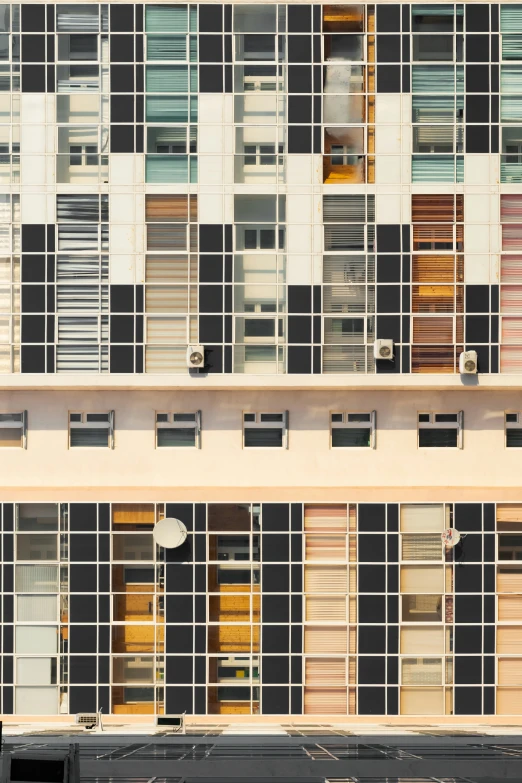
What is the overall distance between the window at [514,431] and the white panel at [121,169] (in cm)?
1430

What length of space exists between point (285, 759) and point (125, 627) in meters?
8.70

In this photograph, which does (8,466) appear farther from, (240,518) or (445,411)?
(445,411)

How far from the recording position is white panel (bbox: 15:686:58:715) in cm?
2562

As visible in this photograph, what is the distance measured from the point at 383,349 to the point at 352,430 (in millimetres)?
2903

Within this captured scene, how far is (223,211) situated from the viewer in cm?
Answer: 2594

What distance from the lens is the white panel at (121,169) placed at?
25.9 m

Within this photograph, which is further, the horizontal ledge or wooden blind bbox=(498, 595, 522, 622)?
wooden blind bbox=(498, 595, 522, 622)

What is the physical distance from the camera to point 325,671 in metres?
25.8

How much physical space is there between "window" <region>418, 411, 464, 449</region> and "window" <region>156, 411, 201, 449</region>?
732 cm

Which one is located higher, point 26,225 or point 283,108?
point 283,108

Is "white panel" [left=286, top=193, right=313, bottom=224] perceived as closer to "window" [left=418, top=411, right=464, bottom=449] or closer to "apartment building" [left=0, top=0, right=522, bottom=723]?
"apartment building" [left=0, top=0, right=522, bottom=723]

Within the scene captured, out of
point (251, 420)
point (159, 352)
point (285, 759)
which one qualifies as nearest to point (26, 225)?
point (159, 352)

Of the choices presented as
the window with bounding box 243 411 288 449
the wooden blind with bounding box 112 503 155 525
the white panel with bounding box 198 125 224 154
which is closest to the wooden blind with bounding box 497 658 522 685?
the window with bounding box 243 411 288 449

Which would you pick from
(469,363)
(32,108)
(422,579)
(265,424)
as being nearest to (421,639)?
(422,579)
